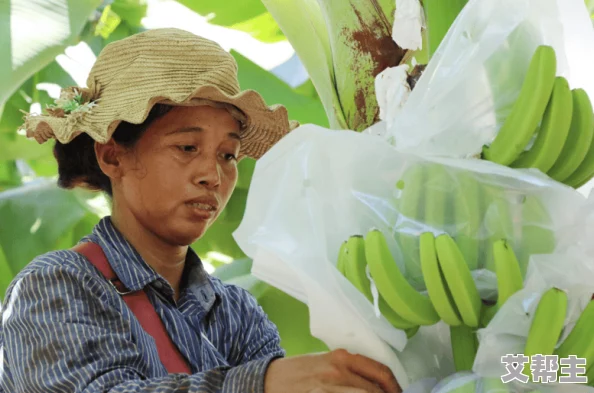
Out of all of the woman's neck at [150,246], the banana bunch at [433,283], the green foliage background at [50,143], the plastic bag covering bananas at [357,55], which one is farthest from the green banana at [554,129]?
the green foliage background at [50,143]

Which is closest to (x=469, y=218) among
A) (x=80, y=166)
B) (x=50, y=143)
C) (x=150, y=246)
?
(x=150, y=246)

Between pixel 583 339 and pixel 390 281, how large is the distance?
0.52 ft

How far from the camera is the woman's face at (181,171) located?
3.22 feet

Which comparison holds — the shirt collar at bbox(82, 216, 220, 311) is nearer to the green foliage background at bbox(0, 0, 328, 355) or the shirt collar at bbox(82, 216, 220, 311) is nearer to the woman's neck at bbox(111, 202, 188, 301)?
the woman's neck at bbox(111, 202, 188, 301)

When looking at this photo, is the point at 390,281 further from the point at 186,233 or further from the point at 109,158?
the point at 109,158

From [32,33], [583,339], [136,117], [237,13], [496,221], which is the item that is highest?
[32,33]

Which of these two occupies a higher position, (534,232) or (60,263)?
(60,263)

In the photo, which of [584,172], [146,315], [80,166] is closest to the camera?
[584,172]

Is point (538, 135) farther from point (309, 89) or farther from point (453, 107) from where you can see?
point (309, 89)

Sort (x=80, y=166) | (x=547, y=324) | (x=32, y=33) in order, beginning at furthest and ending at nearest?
(x=32, y=33) → (x=80, y=166) → (x=547, y=324)

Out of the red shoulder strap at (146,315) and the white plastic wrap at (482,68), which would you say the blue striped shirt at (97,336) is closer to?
the red shoulder strap at (146,315)

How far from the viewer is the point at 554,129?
64cm

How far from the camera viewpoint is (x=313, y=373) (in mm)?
679

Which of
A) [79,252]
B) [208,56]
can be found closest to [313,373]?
[79,252]
